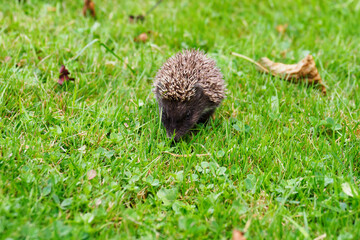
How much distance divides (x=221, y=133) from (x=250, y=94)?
1.03 meters

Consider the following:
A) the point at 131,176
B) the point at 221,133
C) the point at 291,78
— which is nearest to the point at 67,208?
the point at 131,176

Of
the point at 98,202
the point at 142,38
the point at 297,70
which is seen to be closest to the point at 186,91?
the point at 98,202

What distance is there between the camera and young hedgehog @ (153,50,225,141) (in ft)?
Answer: 15.0

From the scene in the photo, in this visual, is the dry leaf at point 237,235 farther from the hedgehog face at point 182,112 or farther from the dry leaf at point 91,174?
the hedgehog face at point 182,112

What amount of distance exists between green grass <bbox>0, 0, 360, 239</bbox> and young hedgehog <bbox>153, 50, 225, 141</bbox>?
0.60 feet

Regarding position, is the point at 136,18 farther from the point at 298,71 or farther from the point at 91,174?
the point at 91,174

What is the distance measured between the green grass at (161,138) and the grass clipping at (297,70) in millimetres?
169

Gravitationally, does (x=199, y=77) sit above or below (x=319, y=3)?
below

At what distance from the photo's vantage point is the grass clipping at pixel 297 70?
18.0ft

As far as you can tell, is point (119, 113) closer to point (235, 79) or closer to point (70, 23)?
point (235, 79)

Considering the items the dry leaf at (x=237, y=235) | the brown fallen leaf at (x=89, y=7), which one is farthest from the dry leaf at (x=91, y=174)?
the brown fallen leaf at (x=89, y=7)

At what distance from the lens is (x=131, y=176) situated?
3.68 meters

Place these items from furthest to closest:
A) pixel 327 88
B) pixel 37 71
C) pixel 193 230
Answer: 1. pixel 327 88
2. pixel 37 71
3. pixel 193 230

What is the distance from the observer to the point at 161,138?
14.7 ft
